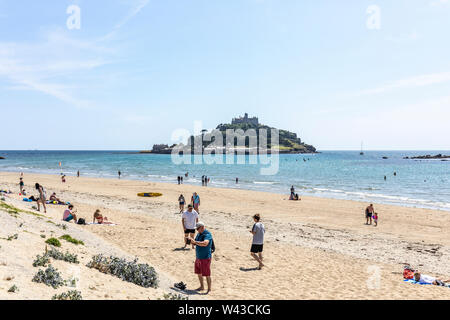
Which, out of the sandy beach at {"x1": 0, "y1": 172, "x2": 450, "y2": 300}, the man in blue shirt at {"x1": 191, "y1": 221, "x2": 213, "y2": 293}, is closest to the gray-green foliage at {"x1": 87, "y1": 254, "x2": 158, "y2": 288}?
the sandy beach at {"x1": 0, "y1": 172, "x2": 450, "y2": 300}

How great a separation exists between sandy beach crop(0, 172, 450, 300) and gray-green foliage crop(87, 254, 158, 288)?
0.30 meters

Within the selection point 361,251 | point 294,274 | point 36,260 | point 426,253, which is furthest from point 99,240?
point 426,253

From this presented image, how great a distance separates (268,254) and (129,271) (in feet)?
20.5

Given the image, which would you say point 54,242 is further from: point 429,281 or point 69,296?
point 429,281

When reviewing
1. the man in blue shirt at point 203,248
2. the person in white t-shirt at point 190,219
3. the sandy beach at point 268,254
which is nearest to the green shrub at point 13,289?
the sandy beach at point 268,254

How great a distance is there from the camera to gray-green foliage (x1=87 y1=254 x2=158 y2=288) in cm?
816

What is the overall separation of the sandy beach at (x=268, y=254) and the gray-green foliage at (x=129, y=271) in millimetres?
300

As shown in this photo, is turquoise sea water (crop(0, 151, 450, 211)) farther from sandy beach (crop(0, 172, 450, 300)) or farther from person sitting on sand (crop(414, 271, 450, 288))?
person sitting on sand (crop(414, 271, 450, 288))

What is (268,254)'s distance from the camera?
41.9ft

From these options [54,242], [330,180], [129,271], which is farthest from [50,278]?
[330,180]

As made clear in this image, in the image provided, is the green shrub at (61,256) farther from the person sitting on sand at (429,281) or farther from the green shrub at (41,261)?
the person sitting on sand at (429,281)

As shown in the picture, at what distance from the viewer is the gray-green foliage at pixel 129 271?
8164 mm

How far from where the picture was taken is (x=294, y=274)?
1040 centimetres
